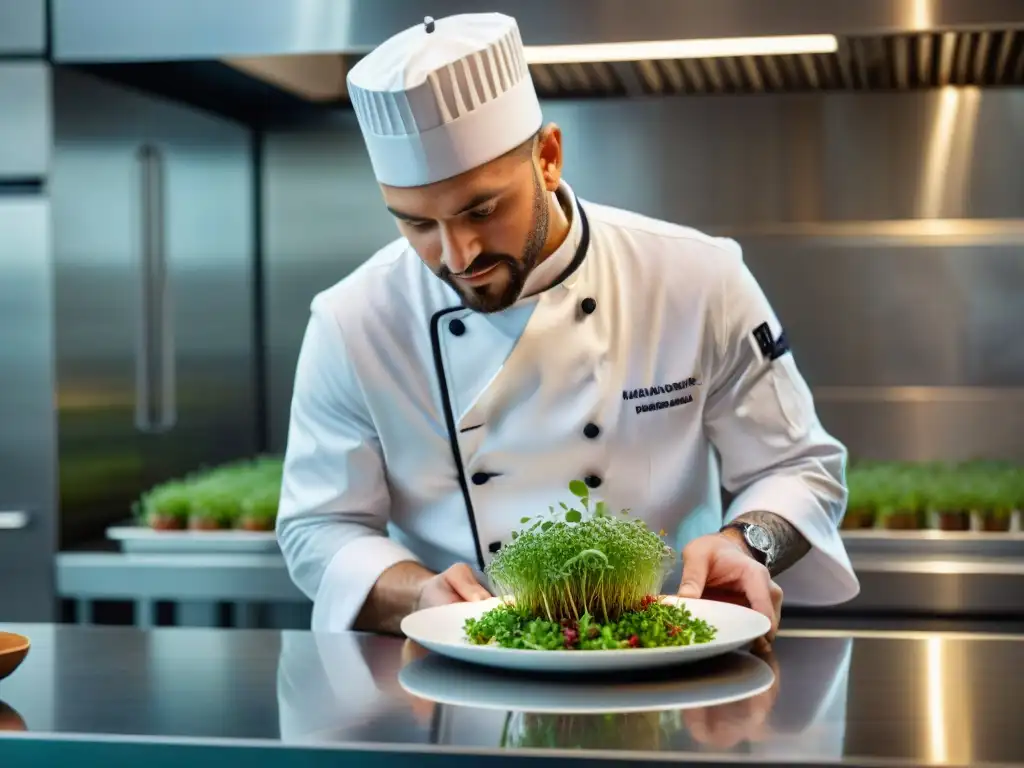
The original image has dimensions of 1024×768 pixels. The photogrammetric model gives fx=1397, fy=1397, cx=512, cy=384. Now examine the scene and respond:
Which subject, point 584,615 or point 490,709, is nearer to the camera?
point 490,709

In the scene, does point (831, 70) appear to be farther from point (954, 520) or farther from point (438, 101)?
point (438, 101)

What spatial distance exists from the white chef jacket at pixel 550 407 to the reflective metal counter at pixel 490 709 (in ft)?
1.45

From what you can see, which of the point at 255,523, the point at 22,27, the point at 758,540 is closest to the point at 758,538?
the point at 758,540

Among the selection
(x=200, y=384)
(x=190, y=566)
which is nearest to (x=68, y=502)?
(x=190, y=566)

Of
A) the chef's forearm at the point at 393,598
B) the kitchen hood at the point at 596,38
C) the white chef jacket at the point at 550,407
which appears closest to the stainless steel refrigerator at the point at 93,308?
the kitchen hood at the point at 596,38

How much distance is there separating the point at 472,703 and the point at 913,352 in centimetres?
254

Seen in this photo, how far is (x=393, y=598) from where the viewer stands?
1.93 m

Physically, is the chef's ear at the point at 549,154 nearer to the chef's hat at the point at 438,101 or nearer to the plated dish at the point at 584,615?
the chef's hat at the point at 438,101

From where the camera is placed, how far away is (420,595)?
73.2 inches

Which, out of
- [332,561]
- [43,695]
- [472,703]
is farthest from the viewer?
[332,561]

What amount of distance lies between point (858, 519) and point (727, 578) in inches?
51.5

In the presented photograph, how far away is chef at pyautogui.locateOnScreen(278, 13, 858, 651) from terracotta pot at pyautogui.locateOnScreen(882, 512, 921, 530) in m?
0.86

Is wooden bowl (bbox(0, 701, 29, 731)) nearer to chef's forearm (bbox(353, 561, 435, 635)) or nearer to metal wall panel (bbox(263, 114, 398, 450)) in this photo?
chef's forearm (bbox(353, 561, 435, 635))

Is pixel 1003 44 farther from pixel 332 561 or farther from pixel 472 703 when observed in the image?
pixel 472 703
